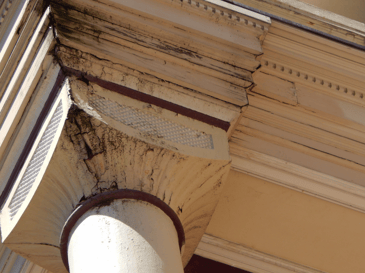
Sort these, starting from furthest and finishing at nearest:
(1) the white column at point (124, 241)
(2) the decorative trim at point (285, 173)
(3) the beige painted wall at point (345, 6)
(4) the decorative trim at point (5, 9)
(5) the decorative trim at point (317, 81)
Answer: (3) the beige painted wall at point (345, 6) → (4) the decorative trim at point (5, 9) → (5) the decorative trim at point (317, 81) → (2) the decorative trim at point (285, 173) → (1) the white column at point (124, 241)

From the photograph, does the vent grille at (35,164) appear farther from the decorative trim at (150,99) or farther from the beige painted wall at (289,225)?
the beige painted wall at (289,225)

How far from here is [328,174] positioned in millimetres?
2770

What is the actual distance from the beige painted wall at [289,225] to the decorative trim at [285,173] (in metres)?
0.05

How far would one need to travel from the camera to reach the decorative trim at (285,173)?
2713 millimetres

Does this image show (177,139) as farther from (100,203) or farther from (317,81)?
(317,81)

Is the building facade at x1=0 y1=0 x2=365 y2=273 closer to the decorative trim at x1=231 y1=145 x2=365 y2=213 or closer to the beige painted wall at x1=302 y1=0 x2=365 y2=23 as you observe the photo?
the decorative trim at x1=231 y1=145 x2=365 y2=213

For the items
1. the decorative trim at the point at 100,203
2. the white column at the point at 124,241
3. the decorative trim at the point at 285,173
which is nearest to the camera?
the white column at the point at 124,241

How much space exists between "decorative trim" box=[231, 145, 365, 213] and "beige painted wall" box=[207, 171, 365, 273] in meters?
0.05

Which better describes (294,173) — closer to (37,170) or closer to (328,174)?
(328,174)

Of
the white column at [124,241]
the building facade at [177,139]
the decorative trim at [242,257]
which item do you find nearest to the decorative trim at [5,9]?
the building facade at [177,139]

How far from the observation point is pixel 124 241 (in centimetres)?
173

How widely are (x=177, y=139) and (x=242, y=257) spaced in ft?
3.88

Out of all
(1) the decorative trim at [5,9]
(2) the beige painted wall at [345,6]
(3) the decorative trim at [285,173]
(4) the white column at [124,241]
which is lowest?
(4) the white column at [124,241]

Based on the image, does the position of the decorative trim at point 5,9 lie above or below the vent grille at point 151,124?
above
